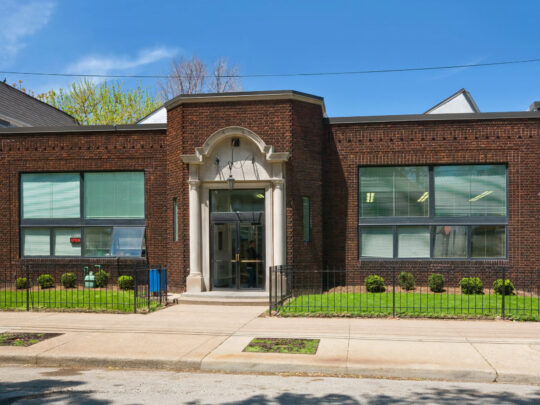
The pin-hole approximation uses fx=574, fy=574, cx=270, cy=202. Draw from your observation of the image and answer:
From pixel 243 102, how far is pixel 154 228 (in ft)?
17.4

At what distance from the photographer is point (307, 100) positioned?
17.2m

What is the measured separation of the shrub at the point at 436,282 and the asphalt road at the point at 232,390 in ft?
30.4

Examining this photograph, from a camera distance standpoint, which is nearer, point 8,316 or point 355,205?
point 8,316

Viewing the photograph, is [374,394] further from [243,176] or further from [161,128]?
[161,128]

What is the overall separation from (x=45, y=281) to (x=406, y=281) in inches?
444

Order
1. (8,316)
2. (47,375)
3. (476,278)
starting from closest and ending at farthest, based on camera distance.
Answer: (47,375) < (8,316) < (476,278)

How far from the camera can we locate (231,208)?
17.0 metres

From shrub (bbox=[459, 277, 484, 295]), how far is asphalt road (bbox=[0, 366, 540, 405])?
30.3 feet

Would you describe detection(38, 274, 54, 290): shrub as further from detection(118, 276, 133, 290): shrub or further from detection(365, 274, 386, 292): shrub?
detection(365, 274, 386, 292): shrub

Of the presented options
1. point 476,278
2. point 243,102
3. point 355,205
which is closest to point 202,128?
point 243,102

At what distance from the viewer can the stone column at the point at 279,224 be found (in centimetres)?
1638

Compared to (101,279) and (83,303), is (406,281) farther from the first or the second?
(101,279)

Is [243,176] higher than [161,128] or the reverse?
the reverse

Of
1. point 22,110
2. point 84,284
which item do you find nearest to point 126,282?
point 84,284
